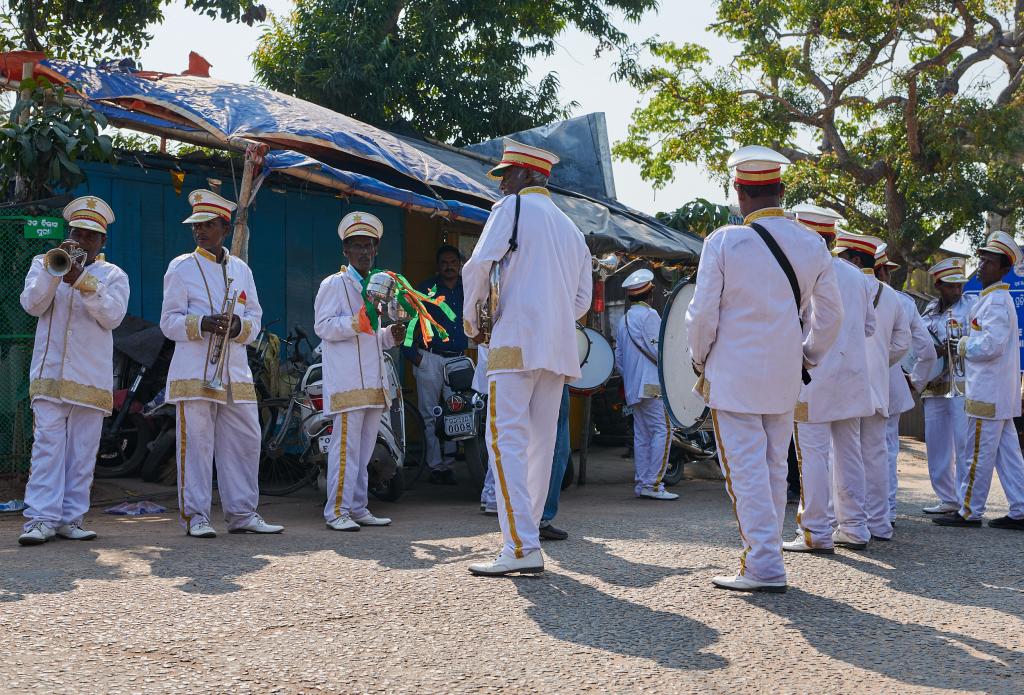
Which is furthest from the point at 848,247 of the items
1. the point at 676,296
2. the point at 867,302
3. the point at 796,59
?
the point at 796,59

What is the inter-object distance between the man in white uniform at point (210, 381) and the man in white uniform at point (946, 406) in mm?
5218

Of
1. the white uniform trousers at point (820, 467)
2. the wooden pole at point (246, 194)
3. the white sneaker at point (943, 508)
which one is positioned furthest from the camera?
the white sneaker at point (943, 508)

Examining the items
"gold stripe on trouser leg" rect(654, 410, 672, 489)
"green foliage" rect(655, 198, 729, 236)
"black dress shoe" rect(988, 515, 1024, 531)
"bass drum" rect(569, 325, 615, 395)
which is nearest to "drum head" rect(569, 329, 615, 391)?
"bass drum" rect(569, 325, 615, 395)

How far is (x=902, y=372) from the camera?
812cm

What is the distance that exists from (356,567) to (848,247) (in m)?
3.83

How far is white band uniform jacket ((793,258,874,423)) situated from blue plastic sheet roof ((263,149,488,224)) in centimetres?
390

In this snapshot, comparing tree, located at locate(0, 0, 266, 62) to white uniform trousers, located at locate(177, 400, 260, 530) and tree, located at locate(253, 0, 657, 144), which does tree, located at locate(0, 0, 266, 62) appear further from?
white uniform trousers, located at locate(177, 400, 260, 530)

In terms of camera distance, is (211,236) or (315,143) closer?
(211,236)

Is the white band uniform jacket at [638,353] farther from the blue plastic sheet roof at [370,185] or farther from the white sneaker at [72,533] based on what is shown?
the white sneaker at [72,533]

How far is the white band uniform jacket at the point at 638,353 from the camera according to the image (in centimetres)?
955

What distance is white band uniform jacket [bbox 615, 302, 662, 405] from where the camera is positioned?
955 cm

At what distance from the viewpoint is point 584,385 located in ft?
30.9

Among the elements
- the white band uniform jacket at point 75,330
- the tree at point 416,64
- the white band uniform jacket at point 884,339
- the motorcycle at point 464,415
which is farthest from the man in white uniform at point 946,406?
the tree at point 416,64

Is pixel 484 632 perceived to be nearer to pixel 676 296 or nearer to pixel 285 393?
pixel 676 296
